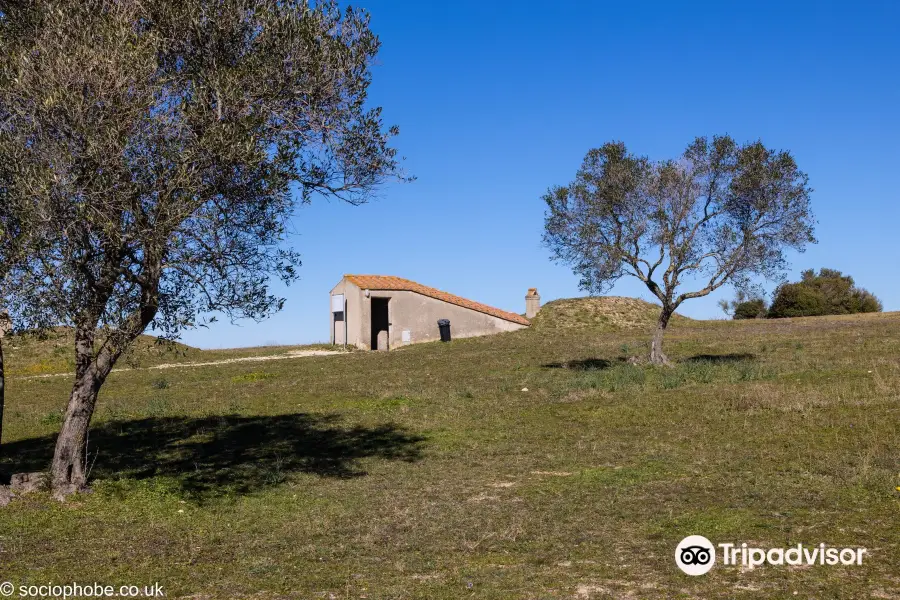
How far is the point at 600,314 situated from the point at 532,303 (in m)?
5.42

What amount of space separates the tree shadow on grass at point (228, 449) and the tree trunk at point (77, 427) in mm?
1544

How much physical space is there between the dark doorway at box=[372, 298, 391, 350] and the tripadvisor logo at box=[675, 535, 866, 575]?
47029 mm

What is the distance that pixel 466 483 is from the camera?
50.0 feet

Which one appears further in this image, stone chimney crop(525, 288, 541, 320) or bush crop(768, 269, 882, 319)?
bush crop(768, 269, 882, 319)

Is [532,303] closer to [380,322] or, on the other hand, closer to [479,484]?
[380,322]

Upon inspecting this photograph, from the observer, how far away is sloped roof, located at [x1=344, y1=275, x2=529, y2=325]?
5447cm

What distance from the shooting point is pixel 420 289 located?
2203 inches

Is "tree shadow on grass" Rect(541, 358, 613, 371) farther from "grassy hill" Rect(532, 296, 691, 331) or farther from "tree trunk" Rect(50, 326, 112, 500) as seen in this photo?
"tree trunk" Rect(50, 326, 112, 500)

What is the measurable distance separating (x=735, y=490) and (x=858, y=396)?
34.0 ft

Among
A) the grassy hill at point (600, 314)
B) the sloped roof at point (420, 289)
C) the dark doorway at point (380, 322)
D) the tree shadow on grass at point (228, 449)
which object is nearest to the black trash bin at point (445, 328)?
the sloped roof at point (420, 289)

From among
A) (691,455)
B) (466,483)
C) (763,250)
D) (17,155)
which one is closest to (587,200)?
(763,250)

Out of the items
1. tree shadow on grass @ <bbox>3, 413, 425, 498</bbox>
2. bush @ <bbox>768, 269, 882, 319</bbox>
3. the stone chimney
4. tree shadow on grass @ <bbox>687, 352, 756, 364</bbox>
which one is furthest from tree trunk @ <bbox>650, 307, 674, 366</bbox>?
bush @ <bbox>768, 269, 882, 319</bbox>

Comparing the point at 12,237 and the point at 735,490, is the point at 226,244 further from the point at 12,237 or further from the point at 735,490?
the point at 735,490

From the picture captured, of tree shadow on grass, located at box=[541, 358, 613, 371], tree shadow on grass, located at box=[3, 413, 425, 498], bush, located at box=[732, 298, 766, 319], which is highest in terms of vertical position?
bush, located at box=[732, 298, 766, 319]
